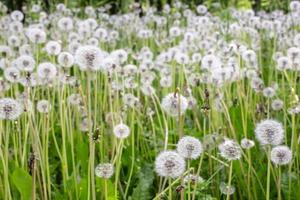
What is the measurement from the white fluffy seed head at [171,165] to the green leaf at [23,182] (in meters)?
0.51

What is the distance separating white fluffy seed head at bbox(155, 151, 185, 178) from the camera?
A: 1291mm

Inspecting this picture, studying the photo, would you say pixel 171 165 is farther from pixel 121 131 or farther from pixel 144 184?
pixel 144 184

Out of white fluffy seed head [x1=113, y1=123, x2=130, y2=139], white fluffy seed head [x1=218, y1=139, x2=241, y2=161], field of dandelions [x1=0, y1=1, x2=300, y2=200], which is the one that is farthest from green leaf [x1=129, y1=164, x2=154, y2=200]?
white fluffy seed head [x1=218, y1=139, x2=241, y2=161]

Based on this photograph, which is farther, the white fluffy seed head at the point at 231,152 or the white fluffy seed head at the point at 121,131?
the white fluffy seed head at the point at 121,131

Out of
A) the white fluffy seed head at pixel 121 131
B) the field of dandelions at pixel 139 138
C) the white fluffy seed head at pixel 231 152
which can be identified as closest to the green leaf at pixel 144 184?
the field of dandelions at pixel 139 138

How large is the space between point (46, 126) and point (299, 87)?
1.50 metres

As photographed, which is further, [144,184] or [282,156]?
[144,184]

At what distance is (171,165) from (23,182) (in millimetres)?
550

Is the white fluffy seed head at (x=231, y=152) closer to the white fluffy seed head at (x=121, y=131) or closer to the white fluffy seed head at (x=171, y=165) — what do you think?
the white fluffy seed head at (x=171, y=165)

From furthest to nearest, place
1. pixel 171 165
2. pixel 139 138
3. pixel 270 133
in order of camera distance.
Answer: pixel 139 138, pixel 270 133, pixel 171 165

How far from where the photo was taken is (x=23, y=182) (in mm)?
1648

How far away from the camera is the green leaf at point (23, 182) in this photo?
165 cm

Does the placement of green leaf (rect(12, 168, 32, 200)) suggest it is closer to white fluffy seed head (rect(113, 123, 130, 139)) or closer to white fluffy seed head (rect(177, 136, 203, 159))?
white fluffy seed head (rect(113, 123, 130, 139))

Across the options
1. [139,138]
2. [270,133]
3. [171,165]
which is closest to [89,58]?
[171,165]
